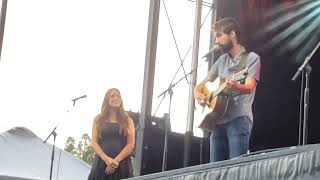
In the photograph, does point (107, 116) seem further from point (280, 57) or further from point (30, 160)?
point (280, 57)

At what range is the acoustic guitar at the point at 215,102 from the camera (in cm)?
489

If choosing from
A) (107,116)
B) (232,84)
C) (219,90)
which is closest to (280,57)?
(219,90)

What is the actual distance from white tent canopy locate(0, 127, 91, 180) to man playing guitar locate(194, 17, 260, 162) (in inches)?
97.9

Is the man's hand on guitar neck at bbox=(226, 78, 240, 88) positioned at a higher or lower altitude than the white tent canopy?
higher

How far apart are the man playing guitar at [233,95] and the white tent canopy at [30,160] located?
8.16 ft

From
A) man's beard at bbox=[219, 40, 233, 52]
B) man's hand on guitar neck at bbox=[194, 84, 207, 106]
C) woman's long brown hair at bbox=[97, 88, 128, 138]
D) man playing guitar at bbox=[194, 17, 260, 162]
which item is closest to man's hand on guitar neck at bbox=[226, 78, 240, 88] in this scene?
man playing guitar at bbox=[194, 17, 260, 162]

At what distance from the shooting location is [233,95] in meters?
4.93

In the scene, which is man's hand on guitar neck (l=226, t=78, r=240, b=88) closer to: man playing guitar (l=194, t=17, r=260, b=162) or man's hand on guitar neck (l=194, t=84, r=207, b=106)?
man playing guitar (l=194, t=17, r=260, b=162)

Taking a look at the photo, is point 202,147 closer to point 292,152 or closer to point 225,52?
point 225,52

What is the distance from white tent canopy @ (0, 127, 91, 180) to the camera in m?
6.64

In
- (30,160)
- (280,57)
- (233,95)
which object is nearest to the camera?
(233,95)

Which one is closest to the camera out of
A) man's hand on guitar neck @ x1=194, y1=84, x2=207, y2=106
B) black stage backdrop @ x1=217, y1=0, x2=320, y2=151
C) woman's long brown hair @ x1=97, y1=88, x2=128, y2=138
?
woman's long brown hair @ x1=97, y1=88, x2=128, y2=138

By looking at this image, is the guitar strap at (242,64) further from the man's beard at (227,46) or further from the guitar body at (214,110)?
the guitar body at (214,110)

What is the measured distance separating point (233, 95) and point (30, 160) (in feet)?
9.62
